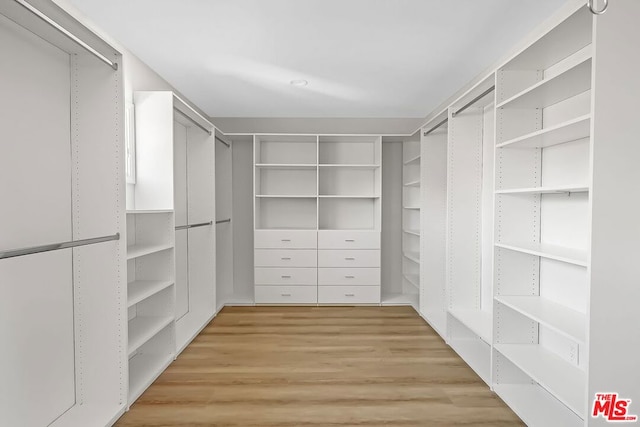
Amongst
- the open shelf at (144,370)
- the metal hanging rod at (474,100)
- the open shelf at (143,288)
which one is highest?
the metal hanging rod at (474,100)

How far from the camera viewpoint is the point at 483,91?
3.05 m

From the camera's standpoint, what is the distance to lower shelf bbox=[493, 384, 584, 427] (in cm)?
229

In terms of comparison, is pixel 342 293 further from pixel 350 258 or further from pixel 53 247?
pixel 53 247

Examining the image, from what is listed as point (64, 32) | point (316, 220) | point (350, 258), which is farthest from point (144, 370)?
point (316, 220)

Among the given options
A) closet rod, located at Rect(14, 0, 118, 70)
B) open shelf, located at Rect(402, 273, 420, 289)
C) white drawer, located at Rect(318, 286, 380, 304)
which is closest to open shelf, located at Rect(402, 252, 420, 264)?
open shelf, located at Rect(402, 273, 420, 289)

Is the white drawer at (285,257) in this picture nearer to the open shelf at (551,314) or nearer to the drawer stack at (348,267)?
the drawer stack at (348,267)

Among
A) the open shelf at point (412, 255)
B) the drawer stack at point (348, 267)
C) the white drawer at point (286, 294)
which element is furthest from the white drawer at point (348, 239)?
the white drawer at point (286, 294)

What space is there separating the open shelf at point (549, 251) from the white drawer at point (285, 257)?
2635mm

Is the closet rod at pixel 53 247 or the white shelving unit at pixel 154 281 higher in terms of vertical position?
the closet rod at pixel 53 247

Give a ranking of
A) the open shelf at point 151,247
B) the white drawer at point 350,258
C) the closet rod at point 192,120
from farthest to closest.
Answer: the white drawer at point 350,258, the closet rod at point 192,120, the open shelf at point 151,247

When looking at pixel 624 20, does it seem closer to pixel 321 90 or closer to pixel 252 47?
pixel 252 47

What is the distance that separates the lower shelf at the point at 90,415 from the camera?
219cm

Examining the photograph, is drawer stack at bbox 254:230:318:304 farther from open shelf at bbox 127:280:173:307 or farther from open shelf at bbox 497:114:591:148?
open shelf at bbox 497:114:591:148

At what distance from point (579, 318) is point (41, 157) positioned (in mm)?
3030
